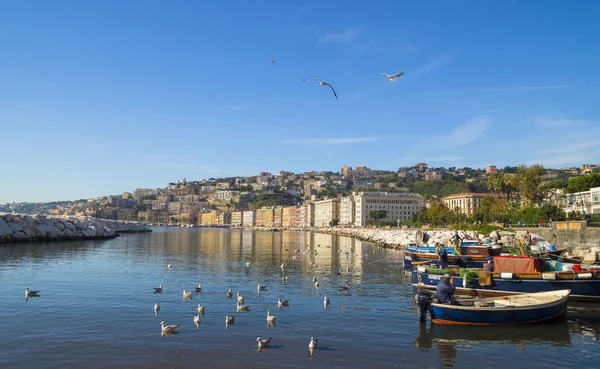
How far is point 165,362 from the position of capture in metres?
11.3

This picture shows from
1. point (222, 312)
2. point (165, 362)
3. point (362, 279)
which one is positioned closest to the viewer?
point (165, 362)

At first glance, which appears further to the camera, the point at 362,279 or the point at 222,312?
the point at 362,279

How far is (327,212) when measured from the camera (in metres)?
178

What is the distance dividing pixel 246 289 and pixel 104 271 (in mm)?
11467

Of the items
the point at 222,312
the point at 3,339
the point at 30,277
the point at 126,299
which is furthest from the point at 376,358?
the point at 30,277

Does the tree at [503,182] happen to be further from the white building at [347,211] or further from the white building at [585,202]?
the white building at [347,211]

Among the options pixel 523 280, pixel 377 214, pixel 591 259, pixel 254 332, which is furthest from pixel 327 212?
pixel 254 332

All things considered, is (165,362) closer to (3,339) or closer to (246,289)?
(3,339)

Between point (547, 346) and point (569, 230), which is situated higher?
point (569, 230)

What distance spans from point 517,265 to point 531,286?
1.21 m

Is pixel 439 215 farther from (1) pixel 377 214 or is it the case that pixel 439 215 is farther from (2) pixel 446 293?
(2) pixel 446 293

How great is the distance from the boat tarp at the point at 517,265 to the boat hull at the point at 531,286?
2.45ft

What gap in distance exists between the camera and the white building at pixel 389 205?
145 m

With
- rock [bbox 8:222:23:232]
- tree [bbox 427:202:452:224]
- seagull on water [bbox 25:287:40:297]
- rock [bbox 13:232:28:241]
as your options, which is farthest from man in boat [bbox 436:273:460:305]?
tree [bbox 427:202:452:224]
